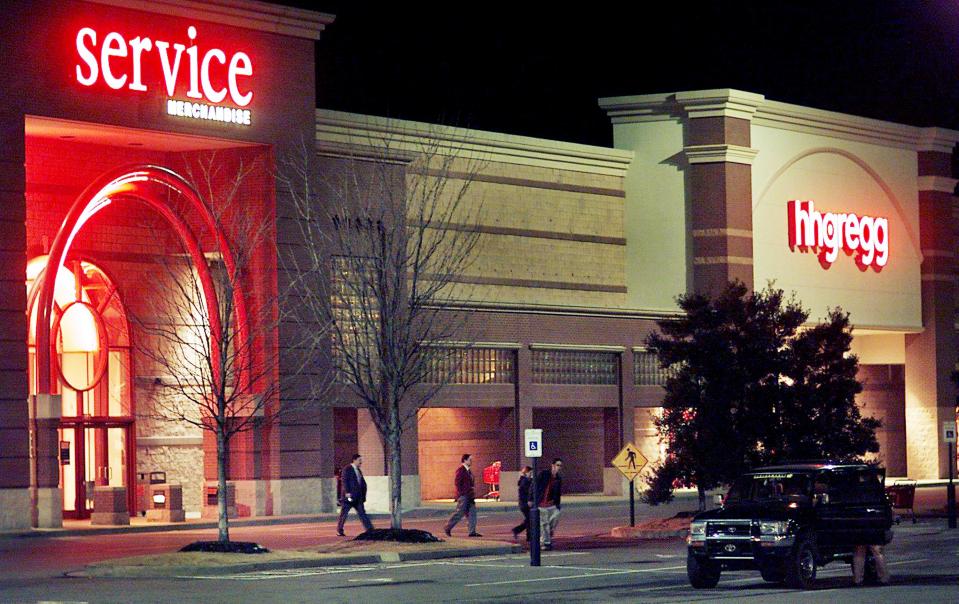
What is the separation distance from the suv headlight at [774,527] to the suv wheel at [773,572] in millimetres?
479

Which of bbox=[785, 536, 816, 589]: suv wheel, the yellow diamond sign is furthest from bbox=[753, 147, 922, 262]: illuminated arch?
bbox=[785, 536, 816, 589]: suv wheel

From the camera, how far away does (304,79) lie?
49031 mm

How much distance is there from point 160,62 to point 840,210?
32.1 metres

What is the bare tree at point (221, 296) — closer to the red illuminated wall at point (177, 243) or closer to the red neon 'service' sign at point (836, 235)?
the red illuminated wall at point (177, 243)

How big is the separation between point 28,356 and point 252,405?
20.8 feet

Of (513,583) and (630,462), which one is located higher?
(630,462)

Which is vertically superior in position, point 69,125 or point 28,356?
point 69,125

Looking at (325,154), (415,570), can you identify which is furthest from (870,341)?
(415,570)

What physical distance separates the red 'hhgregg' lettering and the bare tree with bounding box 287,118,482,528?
2.95 meters

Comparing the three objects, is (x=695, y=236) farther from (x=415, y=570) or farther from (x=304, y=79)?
(x=415, y=570)

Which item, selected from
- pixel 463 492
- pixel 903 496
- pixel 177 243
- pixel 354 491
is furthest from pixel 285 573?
pixel 177 243

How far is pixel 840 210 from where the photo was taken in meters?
67.6

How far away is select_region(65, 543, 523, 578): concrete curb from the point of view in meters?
29.4

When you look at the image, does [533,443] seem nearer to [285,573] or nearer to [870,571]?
[285,573]
